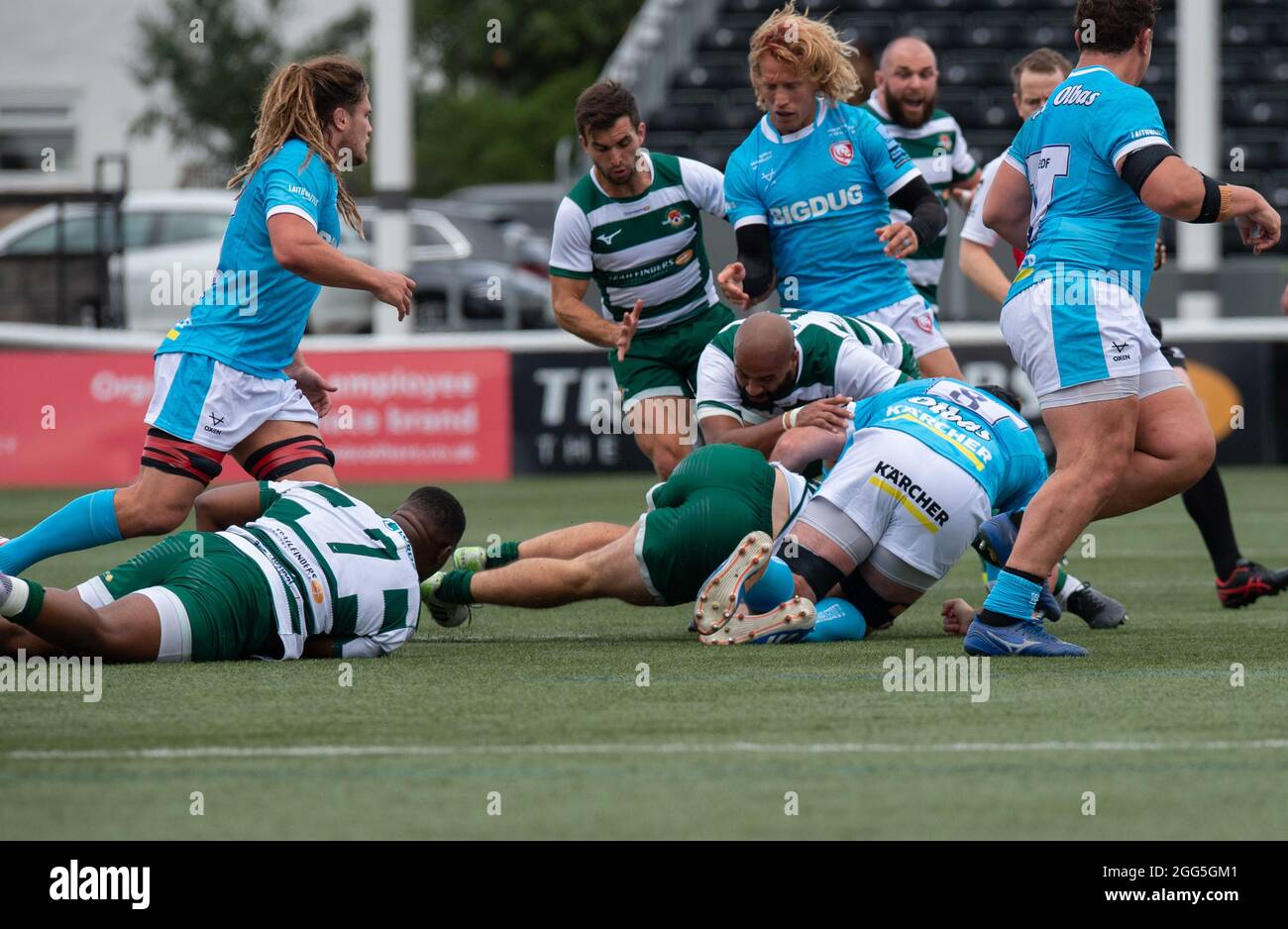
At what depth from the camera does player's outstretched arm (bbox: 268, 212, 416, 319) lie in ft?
21.3

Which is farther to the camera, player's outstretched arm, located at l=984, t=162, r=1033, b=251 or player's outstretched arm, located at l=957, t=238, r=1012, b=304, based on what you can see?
player's outstretched arm, located at l=957, t=238, r=1012, b=304

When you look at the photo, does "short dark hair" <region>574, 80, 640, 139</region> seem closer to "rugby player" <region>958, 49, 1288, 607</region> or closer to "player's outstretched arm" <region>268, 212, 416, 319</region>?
"rugby player" <region>958, 49, 1288, 607</region>

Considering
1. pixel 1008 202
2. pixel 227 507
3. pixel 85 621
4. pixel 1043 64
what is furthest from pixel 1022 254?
pixel 85 621

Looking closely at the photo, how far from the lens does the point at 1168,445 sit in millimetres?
6551

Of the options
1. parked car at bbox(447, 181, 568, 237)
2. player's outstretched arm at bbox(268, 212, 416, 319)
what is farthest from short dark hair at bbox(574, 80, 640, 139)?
parked car at bbox(447, 181, 568, 237)

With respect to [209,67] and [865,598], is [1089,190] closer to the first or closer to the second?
[865,598]

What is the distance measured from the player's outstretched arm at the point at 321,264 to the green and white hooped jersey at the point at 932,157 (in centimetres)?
334

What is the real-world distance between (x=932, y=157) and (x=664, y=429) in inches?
78.7

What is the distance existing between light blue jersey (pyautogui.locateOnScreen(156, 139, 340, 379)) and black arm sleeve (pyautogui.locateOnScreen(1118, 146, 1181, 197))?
268 centimetres

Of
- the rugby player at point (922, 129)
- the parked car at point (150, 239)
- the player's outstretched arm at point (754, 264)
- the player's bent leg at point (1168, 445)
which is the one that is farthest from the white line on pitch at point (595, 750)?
the parked car at point (150, 239)

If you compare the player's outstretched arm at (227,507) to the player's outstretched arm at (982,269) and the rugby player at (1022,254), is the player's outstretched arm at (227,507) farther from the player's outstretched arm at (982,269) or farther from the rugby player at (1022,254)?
the player's outstretched arm at (982,269)
